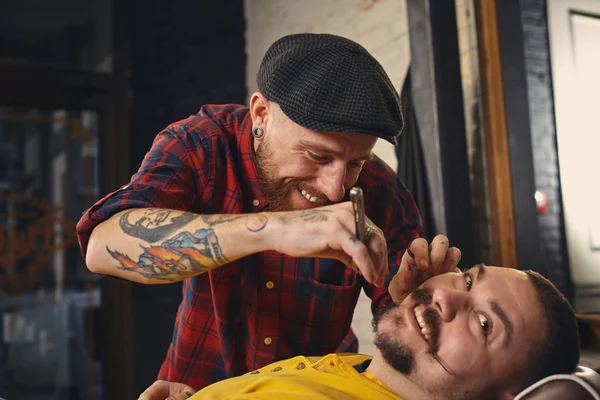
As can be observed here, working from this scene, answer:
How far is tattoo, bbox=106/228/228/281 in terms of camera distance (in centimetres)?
121

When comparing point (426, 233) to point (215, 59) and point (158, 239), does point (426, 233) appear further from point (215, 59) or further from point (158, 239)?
point (215, 59)

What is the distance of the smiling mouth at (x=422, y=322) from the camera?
5.13 feet

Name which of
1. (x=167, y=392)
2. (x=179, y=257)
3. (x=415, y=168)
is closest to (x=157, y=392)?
(x=167, y=392)

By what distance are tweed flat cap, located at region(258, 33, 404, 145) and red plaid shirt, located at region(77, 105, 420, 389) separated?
27 centimetres

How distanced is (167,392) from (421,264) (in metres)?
0.77

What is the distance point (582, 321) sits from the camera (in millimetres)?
1692

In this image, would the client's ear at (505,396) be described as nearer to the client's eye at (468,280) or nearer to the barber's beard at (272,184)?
the client's eye at (468,280)

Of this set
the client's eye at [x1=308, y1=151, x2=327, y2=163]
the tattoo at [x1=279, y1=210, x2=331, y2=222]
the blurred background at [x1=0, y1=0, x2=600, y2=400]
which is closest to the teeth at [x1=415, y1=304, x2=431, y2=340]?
the client's eye at [x1=308, y1=151, x2=327, y2=163]

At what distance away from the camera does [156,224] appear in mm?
1264

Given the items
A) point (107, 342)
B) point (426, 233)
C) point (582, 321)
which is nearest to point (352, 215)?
point (582, 321)

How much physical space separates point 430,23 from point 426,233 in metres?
0.99

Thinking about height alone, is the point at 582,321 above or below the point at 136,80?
below

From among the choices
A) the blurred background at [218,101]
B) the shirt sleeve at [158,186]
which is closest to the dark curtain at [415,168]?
the blurred background at [218,101]

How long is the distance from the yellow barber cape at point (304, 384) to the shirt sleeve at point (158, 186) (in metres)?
0.47
